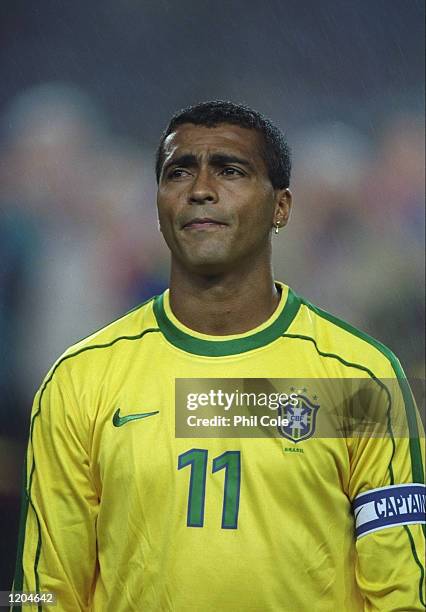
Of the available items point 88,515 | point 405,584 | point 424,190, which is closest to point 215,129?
point 88,515

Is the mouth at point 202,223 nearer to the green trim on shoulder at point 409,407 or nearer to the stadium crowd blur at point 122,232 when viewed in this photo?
the green trim on shoulder at point 409,407

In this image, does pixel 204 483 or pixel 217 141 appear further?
pixel 217 141

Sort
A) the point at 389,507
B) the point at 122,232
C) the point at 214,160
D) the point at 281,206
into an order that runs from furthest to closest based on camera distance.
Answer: the point at 122,232, the point at 281,206, the point at 214,160, the point at 389,507

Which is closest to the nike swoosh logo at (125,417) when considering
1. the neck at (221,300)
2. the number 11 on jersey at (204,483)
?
the number 11 on jersey at (204,483)

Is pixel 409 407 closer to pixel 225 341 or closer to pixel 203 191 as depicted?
pixel 225 341

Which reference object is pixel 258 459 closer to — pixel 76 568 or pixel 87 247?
pixel 76 568

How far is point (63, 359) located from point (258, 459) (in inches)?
19.6

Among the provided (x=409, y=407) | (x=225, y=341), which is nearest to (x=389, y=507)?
(x=409, y=407)

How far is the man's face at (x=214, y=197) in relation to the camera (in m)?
1.90

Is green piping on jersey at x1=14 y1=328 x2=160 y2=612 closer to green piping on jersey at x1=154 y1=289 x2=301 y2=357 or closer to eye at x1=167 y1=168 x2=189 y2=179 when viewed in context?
green piping on jersey at x1=154 y1=289 x2=301 y2=357

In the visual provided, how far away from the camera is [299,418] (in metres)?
1.93

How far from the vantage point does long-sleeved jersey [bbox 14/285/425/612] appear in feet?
5.98

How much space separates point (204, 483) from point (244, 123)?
31.6 inches

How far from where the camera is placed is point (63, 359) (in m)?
2.01
